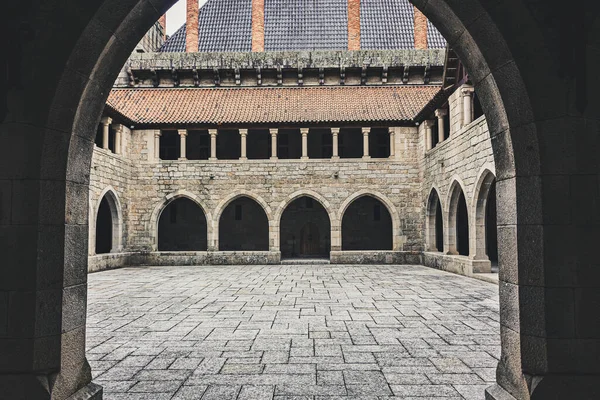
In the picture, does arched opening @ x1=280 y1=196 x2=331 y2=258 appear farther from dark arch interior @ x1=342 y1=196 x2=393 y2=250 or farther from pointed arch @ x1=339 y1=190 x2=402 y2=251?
pointed arch @ x1=339 y1=190 x2=402 y2=251

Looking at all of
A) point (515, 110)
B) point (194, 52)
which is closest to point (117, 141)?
point (194, 52)

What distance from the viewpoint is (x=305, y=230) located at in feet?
67.4

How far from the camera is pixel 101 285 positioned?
1023 cm

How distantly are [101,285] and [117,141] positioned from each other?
789 centimetres

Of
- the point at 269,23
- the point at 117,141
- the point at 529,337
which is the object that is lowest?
the point at 529,337

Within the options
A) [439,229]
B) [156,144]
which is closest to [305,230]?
[439,229]

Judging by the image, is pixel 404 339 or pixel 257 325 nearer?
pixel 404 339

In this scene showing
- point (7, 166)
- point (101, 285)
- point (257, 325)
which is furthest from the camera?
point (101, 285)

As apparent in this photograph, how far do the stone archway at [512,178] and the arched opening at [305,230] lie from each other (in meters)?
17.8

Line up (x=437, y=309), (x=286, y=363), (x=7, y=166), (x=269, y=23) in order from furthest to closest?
(x=269, y=23) < (x=437, y=309) < (x=286, y=363) < (x=7, y=166)

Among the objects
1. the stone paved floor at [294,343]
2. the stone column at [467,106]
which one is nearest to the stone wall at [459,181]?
the stone column at [467,106]

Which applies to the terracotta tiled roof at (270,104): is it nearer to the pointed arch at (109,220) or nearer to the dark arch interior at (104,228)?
the pointed arch at (109,220)

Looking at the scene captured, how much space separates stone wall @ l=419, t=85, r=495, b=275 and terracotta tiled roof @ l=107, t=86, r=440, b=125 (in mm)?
3548

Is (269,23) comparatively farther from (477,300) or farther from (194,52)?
(477,300)
